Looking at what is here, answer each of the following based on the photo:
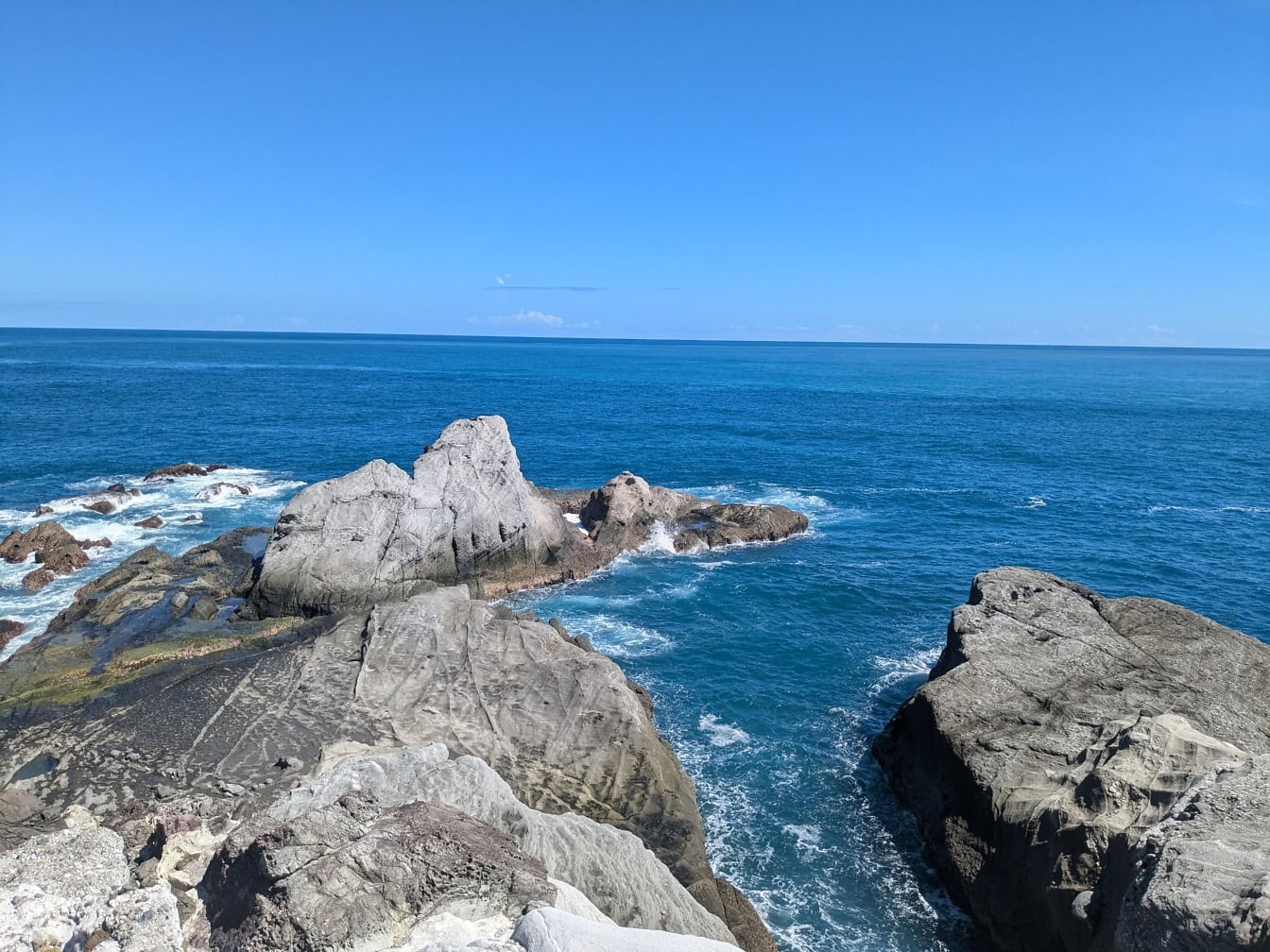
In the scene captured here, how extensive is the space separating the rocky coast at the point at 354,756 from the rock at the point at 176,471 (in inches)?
877

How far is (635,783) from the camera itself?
22.5 m

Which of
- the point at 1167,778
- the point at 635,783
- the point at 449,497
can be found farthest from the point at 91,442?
the point at 1167,778

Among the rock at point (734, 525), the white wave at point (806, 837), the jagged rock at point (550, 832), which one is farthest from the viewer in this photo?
the rock at point (734, 525)

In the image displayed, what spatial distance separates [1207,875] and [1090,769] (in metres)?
7.01

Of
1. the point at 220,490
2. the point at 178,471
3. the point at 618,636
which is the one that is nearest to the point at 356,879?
the point at 618,636

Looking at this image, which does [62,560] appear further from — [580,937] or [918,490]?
[918,490]

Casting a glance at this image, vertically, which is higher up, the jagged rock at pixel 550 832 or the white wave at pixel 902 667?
the jagged rock at pixel 550 832

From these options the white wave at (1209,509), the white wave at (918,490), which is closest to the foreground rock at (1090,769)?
the white wave at (918,490)

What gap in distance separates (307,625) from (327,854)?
22268 mm

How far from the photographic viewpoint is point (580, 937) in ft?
37.1

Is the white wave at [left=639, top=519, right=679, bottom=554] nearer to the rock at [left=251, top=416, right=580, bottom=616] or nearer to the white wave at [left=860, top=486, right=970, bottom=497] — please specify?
the rock at [left=251, top=416, right=580, bottom=616]

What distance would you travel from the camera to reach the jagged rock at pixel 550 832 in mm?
15820

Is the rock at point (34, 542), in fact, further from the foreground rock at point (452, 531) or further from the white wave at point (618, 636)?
the white wave at point (618, 636)

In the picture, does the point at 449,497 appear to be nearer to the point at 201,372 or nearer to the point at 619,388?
the point at 619,388
